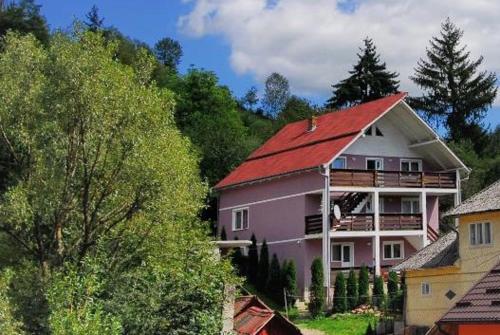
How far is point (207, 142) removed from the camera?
175 ft

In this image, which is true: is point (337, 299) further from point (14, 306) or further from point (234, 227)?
point (14, 306)

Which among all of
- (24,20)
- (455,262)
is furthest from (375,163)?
(24,20)

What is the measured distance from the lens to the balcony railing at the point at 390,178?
3869cm

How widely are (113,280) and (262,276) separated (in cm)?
1907

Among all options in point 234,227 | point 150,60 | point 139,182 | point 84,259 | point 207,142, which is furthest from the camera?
point 207,142

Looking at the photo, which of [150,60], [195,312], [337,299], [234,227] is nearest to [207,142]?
[234,227]

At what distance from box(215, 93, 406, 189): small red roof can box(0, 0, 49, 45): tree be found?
17303 millimetres

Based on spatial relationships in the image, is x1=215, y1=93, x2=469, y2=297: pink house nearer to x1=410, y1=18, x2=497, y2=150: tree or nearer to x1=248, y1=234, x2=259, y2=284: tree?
x1=248, y1=234, x2=259, y2=284: tree

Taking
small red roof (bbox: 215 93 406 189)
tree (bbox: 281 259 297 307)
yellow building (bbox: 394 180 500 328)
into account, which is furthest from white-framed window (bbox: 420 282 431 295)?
small red roof (bbox: 215 93 406 189)

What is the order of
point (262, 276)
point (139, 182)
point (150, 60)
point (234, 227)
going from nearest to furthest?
1. point (139, 182)
2. point (150, 60)
3. point (262, 276)
4. point (234, 227)

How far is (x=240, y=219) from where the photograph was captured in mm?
44188

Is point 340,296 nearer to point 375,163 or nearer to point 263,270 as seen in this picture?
point 263,270

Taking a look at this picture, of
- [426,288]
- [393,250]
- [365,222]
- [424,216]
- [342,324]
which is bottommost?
[342,324]

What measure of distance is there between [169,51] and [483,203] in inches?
2813
